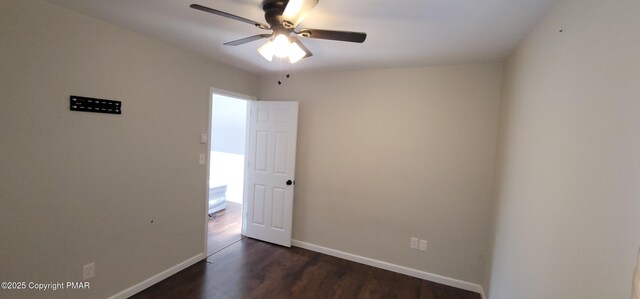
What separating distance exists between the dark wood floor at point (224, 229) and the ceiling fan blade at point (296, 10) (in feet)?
9.54

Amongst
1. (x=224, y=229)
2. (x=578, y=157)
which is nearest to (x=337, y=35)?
(x=578, y=157)

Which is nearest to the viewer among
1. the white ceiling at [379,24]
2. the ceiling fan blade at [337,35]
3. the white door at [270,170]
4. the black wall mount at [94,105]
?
the ceiling fan blade at [337,35]

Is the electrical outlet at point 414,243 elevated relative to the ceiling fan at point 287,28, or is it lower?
lower

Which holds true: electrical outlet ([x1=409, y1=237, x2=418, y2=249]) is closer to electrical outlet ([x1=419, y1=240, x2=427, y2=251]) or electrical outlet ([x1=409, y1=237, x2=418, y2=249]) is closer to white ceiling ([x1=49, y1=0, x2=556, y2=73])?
electrical outlet ([x1=419, y1=240, x2=427, y2=251])

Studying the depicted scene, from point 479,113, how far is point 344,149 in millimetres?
1483

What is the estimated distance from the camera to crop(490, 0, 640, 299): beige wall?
A: 2.40ft

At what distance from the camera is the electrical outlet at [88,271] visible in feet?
6.36

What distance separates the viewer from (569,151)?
3.47 feet

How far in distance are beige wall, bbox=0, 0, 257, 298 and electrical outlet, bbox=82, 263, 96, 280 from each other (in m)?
0.03

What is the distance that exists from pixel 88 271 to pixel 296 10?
8.25 ft

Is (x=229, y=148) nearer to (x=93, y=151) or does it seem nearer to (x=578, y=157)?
(x=93, y=151)

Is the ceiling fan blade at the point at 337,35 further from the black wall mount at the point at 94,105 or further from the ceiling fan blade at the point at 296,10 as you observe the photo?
the black wall mount at the point at 94,105

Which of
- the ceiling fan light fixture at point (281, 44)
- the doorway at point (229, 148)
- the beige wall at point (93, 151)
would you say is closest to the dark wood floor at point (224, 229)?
the doorway at point (229, 148)

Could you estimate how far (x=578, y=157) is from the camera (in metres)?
0.98
